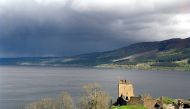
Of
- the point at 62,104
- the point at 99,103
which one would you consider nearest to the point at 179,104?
the point at 99,103

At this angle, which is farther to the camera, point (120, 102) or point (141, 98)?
point (120, 102)

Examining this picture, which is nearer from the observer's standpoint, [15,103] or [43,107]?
[43,107]

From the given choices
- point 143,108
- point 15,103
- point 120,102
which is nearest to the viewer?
point 143,108

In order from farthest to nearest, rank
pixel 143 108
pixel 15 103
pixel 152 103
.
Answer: pixel 15 103 → pixel 152 103 → pixel 143 108

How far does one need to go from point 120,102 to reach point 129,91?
618 centimetres

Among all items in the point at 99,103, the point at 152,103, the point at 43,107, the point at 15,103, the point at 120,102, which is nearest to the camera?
the point at 152,103

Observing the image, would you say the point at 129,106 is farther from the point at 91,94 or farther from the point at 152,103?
the point at 91,94

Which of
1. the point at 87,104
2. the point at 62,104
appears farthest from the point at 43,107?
the point at 87,104

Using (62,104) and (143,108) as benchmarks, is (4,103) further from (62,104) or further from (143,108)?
(143,108)

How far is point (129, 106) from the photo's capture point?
87812mm

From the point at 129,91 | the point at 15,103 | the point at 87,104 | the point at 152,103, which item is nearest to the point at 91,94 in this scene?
the point at 87,104

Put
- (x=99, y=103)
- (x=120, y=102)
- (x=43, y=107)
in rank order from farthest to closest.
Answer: (x=43, y=107)
(x=99, y=103)
(x=120, y=102)

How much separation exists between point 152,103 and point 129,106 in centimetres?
808

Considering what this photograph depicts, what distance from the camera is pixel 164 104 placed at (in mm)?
94875
